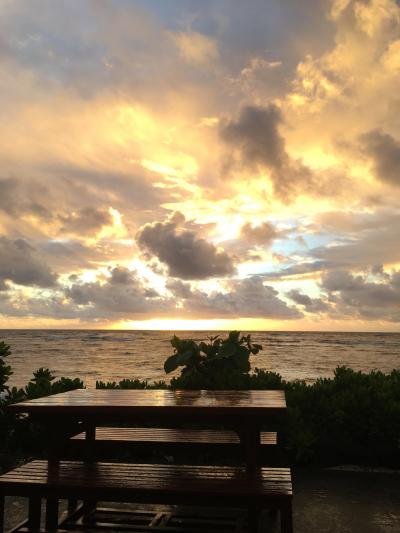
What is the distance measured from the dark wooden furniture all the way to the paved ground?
0.68 m

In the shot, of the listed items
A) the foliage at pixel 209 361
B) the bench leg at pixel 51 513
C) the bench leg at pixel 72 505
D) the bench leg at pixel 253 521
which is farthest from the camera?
the foliage at pixel 209 361

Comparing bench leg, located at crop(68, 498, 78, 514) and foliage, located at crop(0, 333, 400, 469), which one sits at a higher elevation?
foliage, located at crop(0, 333, 400, 469)

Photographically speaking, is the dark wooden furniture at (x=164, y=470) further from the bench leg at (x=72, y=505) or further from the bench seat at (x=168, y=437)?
the bench seat at (x=168, y=437)

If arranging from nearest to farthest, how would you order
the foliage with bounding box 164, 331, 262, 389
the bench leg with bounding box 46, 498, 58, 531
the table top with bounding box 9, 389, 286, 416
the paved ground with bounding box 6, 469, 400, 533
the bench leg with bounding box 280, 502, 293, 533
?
1. the bench leg with bounding box 280, 502, 293, 533
2. the table top with bounding box 9, 389, 286, 416
3. the bench leg with bounding box 46, 498, 58, 531
4. the paved ground with bounding box 6, 469, 400, 533
5. the foliage with bounding box 164, 331, 262, 389

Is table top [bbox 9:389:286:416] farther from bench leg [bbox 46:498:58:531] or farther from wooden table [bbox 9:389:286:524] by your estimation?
bench leg [bbox 46:498:58:531]

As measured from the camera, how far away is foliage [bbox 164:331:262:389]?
260 inches

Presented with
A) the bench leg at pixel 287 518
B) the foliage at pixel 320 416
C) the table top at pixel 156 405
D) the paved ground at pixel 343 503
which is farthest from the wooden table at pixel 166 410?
the foliage at pixel 320 416

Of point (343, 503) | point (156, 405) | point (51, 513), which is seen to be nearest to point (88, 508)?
point (51, 513)

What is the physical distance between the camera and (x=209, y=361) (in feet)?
22.2

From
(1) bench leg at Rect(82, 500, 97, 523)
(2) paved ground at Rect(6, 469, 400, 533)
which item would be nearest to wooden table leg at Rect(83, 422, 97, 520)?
(1) bench leg at Rect(82, 500, 97, 523)

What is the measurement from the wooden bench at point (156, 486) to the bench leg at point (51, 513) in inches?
2.4

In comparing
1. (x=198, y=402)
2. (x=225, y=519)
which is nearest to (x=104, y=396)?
(x=198, y=402)

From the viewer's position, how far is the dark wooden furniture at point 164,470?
330 centimetres

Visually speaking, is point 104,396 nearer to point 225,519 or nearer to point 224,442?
point 224,442
